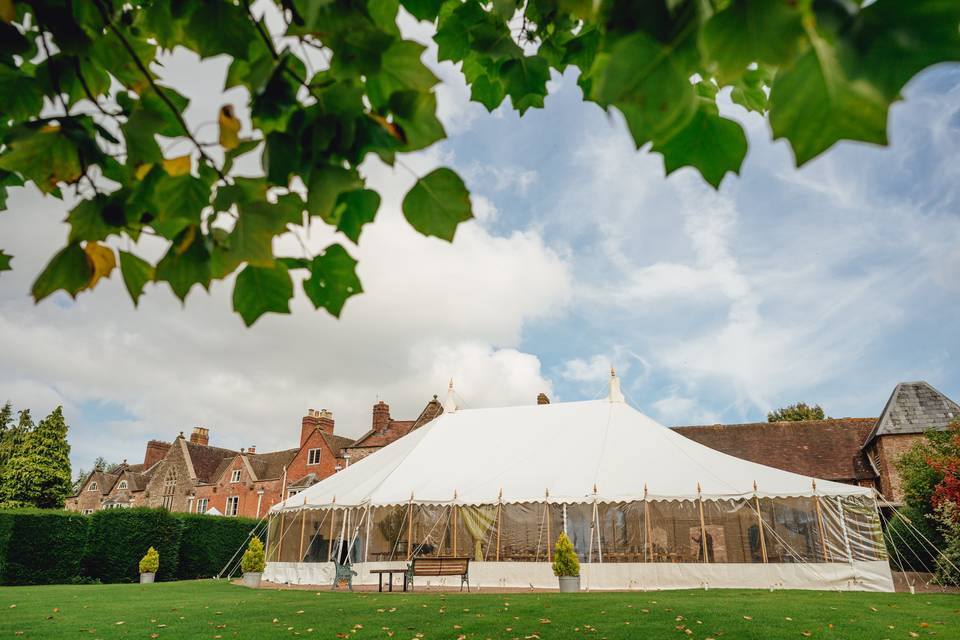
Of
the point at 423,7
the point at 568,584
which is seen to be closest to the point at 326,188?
the point at 423,7

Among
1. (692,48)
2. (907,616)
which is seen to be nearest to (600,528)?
(907,616)

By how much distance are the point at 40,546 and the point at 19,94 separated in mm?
22165

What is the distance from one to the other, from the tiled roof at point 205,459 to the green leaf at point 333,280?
4279cm

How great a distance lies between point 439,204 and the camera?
45.6 inches

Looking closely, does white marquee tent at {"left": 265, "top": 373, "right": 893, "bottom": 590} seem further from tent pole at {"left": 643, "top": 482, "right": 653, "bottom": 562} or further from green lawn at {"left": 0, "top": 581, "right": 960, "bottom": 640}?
green lawn at {"left": 0, "top": 581, "right": 960, "bottom": 640}

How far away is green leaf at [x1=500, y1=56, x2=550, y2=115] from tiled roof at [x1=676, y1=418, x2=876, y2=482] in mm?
25568

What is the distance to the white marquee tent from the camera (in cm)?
1388

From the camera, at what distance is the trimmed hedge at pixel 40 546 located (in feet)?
58.3

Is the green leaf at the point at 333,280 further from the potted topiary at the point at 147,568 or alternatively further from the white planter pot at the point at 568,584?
the potted topiary at the point at 147,568

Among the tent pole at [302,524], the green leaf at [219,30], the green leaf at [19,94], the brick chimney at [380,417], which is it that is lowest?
the tent pole at [302,524]

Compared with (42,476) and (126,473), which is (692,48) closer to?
(42,476)

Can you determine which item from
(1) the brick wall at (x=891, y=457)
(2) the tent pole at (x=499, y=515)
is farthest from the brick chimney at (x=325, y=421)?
(1) the brick wall at (x=891, y=457)

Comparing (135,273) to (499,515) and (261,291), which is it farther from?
(499,515)

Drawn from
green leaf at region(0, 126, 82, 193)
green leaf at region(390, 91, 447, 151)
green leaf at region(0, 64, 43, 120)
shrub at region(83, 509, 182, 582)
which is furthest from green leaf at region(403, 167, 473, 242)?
shrub at region(83, 509, 182, 582)
